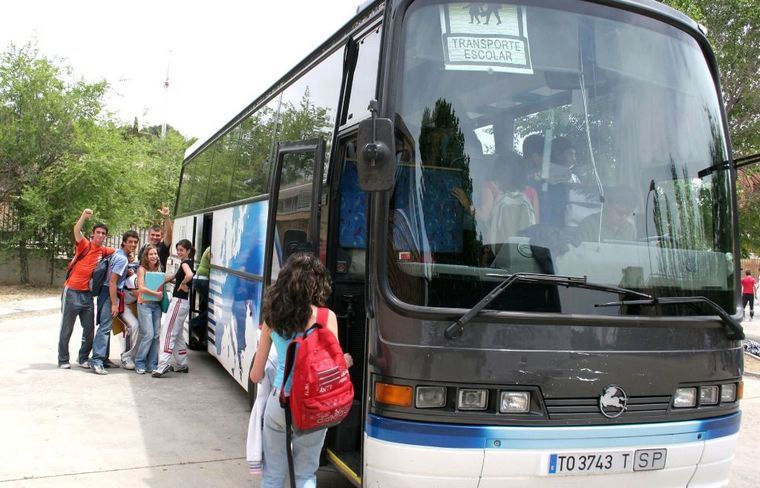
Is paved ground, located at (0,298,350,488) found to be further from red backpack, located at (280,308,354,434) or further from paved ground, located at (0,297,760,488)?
red backpack, located at (280,308,354,434)

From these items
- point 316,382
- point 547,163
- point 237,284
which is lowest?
point 316,382

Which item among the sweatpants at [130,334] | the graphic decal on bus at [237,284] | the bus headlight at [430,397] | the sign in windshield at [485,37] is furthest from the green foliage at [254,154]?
the bus headlight at [430,397]

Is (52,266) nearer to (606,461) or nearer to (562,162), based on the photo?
(562,162)

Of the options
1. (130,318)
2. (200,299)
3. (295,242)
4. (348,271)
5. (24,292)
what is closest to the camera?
(295,242)

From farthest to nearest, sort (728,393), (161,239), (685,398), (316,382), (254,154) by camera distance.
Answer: (161,239)
(254,154)
(728,393)
(685,398)
(316,382)

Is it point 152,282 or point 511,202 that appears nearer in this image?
point 511,202

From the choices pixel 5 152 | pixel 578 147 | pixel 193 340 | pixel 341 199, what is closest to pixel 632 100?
pixel 578 147

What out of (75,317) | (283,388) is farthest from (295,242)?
(75,317)

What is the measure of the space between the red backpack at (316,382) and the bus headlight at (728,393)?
7.40 ft

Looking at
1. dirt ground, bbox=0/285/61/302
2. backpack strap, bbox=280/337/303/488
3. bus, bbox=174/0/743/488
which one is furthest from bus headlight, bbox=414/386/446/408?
dirt ground, bbox=0/285/61/302

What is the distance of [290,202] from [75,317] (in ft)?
16.2

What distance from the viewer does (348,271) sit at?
5.06 m

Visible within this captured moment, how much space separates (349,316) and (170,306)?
5.15m

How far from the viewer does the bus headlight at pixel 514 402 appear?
12.1 ft
